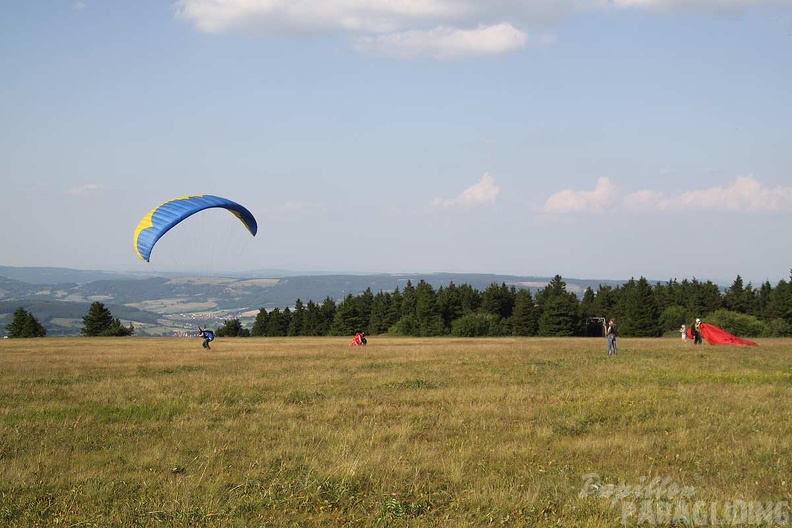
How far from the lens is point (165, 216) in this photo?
29.2 meters

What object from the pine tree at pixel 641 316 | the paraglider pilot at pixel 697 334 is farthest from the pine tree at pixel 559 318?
the paraglider pilot at pixel 697 334

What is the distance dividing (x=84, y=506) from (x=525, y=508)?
238 inches

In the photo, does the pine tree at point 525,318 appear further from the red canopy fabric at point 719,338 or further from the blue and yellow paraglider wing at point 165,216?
the blue and yellow paraglider wing at point 165,216

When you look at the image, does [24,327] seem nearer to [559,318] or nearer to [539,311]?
[539,311]

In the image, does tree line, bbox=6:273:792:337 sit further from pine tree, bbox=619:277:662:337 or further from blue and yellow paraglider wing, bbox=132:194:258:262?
blue and yellow paraglider wing, bbox=132:194:258:262

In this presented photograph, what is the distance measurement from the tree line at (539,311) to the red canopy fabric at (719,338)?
55.2 metres

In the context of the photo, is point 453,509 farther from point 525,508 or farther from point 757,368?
point 757,368

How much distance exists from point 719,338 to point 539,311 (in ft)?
224

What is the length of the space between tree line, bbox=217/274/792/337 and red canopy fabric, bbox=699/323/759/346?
55.2m

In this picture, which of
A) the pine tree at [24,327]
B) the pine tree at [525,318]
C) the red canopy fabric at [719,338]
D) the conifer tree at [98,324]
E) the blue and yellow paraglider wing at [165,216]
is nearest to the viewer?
the blue and yellow paraglider wing at [165,216]

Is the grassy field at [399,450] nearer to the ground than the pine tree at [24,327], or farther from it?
farther from it

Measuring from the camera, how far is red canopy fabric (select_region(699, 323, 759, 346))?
39.8 meters

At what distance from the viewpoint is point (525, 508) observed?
9.08m

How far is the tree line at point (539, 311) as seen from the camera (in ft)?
339
